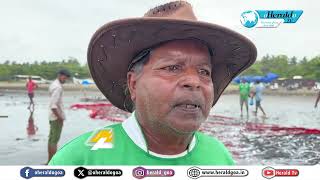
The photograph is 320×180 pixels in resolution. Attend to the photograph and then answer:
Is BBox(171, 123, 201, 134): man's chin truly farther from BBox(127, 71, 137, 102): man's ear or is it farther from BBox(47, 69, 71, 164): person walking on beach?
BBox(47, 69, 71, 164): person walking on beach

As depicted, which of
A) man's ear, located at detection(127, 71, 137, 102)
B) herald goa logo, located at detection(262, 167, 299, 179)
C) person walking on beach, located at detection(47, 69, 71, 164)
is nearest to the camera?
man's ear, located at detection(127, 71, 137, 102)

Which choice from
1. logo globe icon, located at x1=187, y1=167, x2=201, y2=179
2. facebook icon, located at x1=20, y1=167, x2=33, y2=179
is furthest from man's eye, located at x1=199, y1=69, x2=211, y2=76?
facebook icon, located at x1=20, y1=167, x2=33, y2=179

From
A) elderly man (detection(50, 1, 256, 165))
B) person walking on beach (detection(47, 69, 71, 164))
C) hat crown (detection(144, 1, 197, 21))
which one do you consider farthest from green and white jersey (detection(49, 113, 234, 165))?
person walking on beach (detection(47, 69, 71, 164))

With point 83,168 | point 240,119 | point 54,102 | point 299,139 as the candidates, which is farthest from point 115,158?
point 240,119

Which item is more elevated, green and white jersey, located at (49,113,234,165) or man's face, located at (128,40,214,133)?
man's face, located at (128,40,214,133)

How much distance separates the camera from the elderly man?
120cm

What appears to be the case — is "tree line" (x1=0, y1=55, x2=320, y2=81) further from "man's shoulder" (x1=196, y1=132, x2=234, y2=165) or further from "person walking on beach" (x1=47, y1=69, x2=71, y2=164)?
"person walking on beach" (x1=47, y1=69, x2=71, y2=164)

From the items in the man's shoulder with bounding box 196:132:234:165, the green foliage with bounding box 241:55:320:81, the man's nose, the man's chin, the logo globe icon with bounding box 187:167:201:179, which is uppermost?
the man's nose

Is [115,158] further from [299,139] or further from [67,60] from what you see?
[299,139]

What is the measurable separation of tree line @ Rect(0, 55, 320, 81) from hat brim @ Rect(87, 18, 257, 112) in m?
0.15

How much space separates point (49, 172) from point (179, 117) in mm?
535

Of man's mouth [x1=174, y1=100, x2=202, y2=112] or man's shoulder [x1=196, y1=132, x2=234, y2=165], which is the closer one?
man's mouth [x1=174, y1=100, x2=202, y2=112]

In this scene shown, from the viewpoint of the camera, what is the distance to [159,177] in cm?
138

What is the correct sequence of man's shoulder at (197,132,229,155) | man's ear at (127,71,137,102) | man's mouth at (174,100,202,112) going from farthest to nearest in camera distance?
1. man's shoulder at (197,132,229,155)
2. man's ear at (127,71,137,102)
3. man's mouth at (174,100,202,112)
